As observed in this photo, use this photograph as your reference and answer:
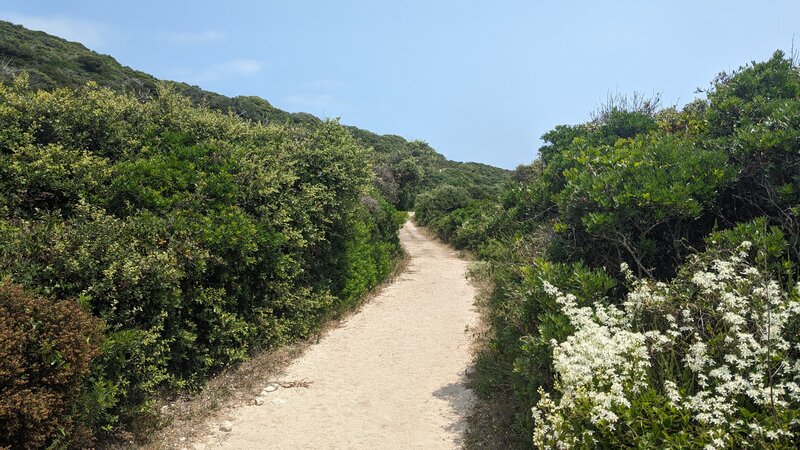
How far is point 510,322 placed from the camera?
6.20m

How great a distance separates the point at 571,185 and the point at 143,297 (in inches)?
216

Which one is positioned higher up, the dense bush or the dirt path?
the dense bush

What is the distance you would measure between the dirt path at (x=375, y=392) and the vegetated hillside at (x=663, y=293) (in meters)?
0.64

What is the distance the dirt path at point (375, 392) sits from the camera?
5.65m

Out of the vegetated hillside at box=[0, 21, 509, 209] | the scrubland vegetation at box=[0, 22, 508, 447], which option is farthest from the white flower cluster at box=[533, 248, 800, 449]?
the vegetated hillside at box=[0, 21, 509, 209]

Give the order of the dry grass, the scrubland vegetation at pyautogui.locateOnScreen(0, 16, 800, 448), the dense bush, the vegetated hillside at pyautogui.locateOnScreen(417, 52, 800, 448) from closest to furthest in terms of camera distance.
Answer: the vegetated hillside at pyautogui.locateOnScreen(417, 52, 800, 448) < the scrubland vegetation at pyautogui.locateOnScreen(0, 16, 800, 448) < the dense bush < the dry grass

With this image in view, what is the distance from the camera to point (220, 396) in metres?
6.42

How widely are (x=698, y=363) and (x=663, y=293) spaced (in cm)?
124

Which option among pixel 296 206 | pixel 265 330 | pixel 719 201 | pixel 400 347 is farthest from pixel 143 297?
pixel 719 201

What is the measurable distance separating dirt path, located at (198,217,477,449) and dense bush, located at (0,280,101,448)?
1.66 m

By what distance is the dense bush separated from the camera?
3727mm

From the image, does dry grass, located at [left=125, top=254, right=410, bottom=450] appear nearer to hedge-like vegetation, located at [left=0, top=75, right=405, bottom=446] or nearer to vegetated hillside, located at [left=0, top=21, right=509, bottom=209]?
hedge-like vegetation, located at [left=0, top=75, right=405, bottom=446]

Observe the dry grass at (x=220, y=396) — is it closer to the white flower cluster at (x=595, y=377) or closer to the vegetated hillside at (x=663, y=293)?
the vegetated hillside at (x=663, y=293)

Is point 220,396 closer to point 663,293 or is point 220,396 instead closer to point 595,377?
point 595,377
